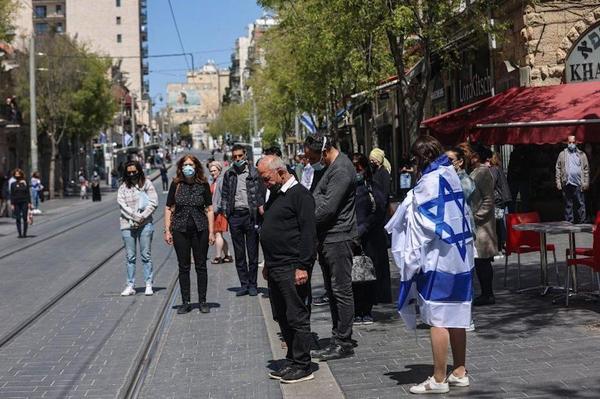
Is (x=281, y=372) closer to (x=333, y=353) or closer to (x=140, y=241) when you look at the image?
(x=333, y=353)

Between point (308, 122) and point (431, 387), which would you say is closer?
point (431, 387)

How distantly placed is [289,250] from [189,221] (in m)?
3.75

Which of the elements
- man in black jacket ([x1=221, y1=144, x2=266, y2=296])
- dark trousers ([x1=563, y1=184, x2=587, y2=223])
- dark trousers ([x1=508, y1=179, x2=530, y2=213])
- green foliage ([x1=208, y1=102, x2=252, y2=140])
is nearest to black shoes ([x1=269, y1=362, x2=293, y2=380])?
man in black jacket ([x1=221, y1=144, x2=266, y2=296])

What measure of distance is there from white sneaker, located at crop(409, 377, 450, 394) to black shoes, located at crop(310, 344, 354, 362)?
1.41m

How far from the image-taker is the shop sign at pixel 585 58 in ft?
62.2

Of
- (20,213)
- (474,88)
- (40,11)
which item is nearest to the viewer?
(474,88)

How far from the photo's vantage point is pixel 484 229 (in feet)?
33.3

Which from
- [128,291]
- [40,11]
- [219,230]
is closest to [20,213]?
[219,230]

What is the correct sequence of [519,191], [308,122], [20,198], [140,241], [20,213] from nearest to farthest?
[140,241] < [519,191] < [20,198] < [20,213] < [308,122]

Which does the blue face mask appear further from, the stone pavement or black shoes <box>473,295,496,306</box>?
black shoes <box>473,295,496,306</box>

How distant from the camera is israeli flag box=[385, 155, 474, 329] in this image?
6.42m

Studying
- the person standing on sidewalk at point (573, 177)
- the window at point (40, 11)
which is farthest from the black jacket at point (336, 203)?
the window at point (40, 11)

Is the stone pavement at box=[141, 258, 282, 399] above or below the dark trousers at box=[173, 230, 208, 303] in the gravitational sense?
below

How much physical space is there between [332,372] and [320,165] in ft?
7.27
